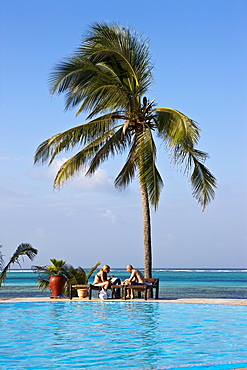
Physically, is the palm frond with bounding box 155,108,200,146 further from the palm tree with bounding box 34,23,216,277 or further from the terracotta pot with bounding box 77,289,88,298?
the terracotta pot with bounding box 77,289,88,298

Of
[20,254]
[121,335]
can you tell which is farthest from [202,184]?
[121,335]

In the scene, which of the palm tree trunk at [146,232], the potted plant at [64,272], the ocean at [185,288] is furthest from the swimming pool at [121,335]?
the ocean at [185,288]

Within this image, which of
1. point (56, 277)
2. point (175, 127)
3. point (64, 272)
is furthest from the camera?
point (64, 272)

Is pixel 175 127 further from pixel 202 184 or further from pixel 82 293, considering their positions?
pixel 82 293

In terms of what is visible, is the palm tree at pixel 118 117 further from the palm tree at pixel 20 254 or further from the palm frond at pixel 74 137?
the palm tree at pixel 20 254

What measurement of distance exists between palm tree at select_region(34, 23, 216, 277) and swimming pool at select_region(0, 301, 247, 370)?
430 cm

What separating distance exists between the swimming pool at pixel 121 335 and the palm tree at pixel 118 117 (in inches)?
169

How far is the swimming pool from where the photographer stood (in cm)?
724

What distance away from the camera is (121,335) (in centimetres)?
945

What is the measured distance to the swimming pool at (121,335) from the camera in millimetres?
7238

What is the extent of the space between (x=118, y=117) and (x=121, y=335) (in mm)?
9519

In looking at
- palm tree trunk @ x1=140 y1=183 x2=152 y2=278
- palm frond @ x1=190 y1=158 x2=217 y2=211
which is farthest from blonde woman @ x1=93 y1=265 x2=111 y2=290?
palm frond @ x1=190 y1=158 x2=217 y2=211

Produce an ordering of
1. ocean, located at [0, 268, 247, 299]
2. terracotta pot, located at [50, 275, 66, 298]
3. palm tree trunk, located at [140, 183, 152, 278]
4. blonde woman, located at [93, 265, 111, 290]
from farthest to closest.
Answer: ocean, located at [0, 268, 247, 299], palm tree trunk, located at [140, 183, 152, 278], terracotta pot, located at [50, 275, 66, 298], blonde woman, located at [93, 265, 111, 290]

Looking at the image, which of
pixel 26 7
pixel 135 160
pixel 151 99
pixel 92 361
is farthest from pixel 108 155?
pixel 92 361
